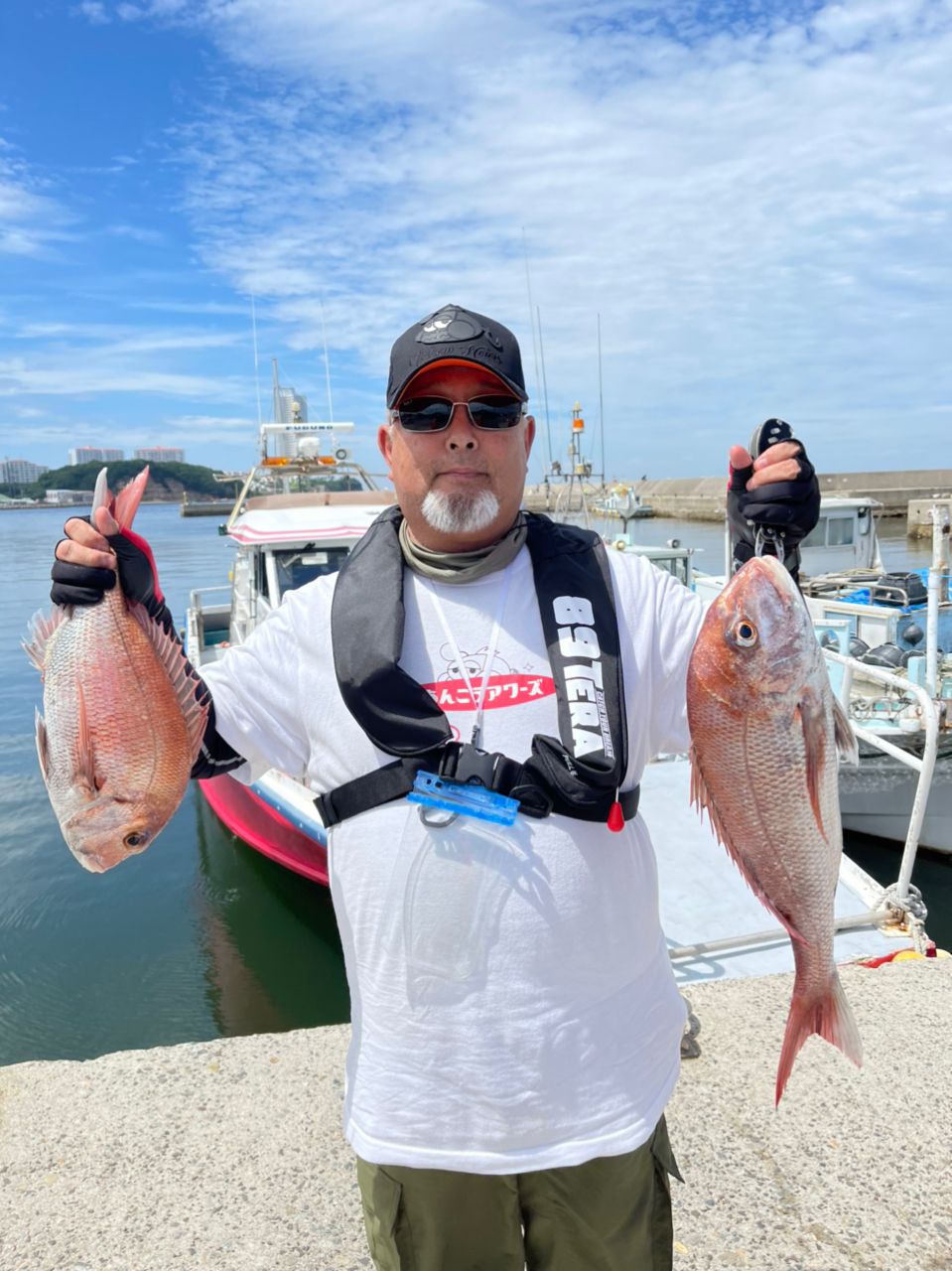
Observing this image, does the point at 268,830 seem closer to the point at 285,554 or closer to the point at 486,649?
the point at 285,554

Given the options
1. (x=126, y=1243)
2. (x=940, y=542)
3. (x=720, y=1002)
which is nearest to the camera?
(x=126, y=1243)

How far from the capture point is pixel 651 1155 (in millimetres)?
1715

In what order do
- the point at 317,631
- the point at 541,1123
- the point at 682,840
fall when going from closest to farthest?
the point at 541,1123, the point at 317,631, the point at 682,840

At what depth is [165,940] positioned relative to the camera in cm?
782

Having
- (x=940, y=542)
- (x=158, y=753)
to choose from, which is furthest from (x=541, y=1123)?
(x=940, y=542)

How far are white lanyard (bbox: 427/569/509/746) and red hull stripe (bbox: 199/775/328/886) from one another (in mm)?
5402

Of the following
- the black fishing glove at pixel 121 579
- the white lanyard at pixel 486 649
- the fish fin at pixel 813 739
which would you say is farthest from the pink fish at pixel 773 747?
the black fishing glove at pixel 121 579

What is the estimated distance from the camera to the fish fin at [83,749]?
1.64 m

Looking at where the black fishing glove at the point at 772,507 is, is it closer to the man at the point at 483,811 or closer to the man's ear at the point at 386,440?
the man at the point at 483,811

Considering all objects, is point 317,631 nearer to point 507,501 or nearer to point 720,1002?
point 507,501

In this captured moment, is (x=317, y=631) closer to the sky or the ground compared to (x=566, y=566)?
closer to the ground

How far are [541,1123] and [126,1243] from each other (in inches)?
55.2

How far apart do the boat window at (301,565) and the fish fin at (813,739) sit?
21.8 ft

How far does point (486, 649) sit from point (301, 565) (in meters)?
6.62
